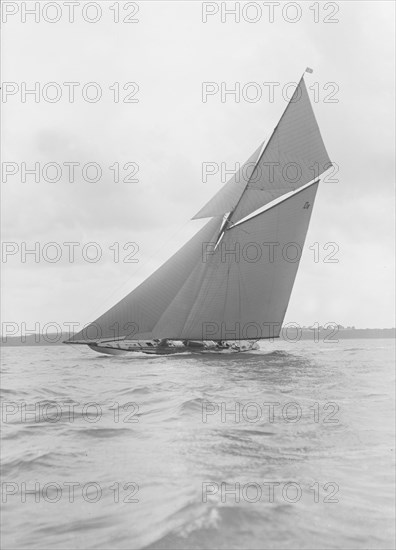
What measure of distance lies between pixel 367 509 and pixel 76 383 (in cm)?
1311

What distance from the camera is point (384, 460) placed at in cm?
613

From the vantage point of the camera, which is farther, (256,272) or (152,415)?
(256,272)

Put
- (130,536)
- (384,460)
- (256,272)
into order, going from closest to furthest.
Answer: (130,536)
(384,460)
(256,272)

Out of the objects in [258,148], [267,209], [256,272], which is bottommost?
[256,272]

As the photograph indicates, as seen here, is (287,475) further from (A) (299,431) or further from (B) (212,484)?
(A) (299,431)

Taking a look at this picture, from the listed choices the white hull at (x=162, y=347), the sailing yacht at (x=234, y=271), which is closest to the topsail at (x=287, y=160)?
the sailing yacht at (x=234, y=271)

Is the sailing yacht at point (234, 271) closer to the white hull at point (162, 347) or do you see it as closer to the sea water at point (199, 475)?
the white hull at point (162, 347)

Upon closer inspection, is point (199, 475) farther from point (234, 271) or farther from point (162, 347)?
point (162, 347)

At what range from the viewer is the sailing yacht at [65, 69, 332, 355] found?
99.2 feet

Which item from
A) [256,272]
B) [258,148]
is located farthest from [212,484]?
[258,148]

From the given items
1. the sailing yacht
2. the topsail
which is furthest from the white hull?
the topsail

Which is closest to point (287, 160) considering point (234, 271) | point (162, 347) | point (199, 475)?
point (234, 271)

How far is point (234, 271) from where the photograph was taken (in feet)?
102

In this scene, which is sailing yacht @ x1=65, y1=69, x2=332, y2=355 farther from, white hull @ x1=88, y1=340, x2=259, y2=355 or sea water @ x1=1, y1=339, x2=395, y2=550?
sea water @ x1=1, y1=339, x2=395, y2=550
